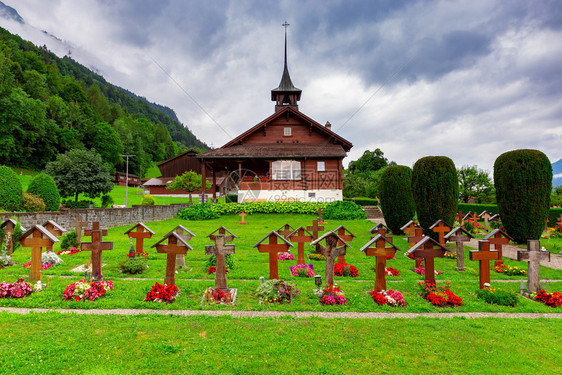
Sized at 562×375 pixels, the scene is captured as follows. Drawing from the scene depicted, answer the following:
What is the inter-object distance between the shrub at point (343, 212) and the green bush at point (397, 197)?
5643 millimetres

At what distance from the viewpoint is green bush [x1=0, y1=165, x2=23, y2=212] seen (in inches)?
572

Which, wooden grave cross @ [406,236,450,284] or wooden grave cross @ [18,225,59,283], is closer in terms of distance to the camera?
wooden grave cross @ [406,236,450,284]

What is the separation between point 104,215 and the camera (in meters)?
17.1

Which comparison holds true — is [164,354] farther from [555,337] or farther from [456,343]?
[555,337]

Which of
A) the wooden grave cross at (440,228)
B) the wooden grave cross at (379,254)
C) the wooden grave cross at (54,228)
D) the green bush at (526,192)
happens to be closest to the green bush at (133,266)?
the wooden grave cross at (54,228)

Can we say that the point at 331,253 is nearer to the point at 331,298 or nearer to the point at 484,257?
the point at 331,298

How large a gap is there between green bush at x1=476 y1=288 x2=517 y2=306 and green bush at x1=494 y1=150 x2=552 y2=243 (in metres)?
7.99

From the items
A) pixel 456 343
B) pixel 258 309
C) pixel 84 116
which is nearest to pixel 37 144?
pixel 84 116

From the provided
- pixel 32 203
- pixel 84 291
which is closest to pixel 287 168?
pixel 32 203

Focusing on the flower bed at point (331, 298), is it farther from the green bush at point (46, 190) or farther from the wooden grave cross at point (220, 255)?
the green bush at point (46, 190)

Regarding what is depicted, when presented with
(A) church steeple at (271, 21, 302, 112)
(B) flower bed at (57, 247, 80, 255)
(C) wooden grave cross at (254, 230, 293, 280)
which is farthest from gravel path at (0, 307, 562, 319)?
(A) church steeple at (271, 21, 302, 112)

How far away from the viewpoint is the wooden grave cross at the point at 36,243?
22.9 ft

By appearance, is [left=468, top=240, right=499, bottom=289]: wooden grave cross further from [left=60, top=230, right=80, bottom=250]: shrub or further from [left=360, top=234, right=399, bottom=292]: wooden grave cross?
[left=60, top=230, right=80, bottom=250]: shrub

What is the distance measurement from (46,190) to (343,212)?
19554 millimetres
